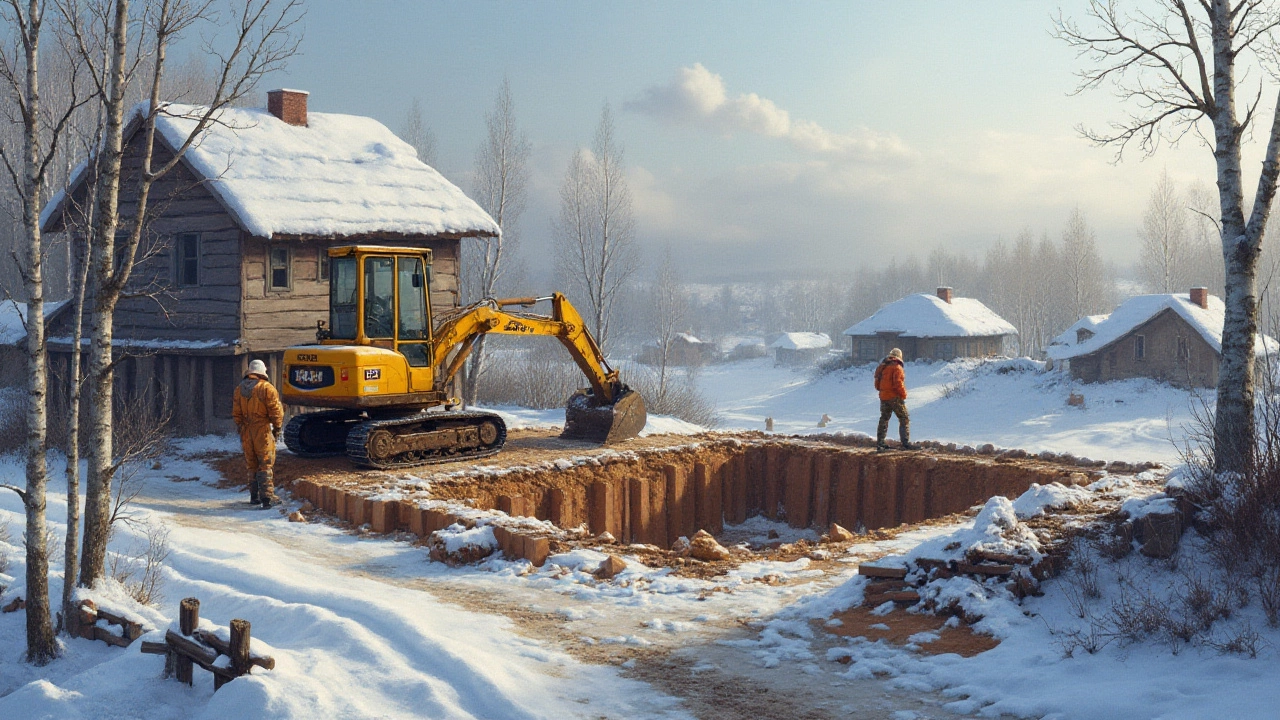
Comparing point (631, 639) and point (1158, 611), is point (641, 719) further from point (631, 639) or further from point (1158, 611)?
point (1158, 611)

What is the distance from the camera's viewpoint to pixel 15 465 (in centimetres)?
1536

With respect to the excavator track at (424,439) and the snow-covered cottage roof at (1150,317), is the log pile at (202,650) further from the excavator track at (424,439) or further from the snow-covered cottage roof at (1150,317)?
the snow-covered cottage roof at (1150,317)

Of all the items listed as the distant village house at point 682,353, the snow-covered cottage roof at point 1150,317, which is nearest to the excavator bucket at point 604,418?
the snow-covered cottage roof at point 1150,317

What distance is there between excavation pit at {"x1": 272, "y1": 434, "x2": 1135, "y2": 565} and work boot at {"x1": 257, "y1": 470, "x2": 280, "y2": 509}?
45cm

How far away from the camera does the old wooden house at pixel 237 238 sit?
18344 millimetres

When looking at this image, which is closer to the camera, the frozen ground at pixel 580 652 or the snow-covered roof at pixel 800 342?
the frozen ground at pixel 580 652

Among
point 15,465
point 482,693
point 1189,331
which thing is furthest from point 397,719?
point 1189,331

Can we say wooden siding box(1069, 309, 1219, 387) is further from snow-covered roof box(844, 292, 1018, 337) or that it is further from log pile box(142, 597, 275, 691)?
log pile box(142, 597, 275, 691)

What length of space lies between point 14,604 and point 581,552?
5242mm

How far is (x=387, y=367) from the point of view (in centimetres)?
1405

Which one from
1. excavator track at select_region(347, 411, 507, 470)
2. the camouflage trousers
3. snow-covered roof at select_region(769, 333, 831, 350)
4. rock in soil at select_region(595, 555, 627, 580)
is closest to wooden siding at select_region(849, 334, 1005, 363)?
snow-covered roof at select_region(769, 333, 831, 350)

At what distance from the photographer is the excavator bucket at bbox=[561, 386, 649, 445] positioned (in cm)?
1761

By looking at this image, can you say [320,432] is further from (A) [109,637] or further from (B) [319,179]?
(A) [109,637]

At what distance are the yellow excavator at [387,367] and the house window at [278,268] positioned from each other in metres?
4.38
